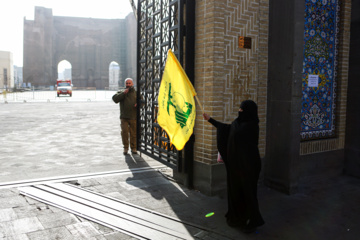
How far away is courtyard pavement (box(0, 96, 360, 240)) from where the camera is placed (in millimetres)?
4359

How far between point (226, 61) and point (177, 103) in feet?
4.19

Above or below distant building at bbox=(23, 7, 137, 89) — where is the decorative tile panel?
below

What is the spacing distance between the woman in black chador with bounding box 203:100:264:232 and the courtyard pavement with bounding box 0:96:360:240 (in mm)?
203

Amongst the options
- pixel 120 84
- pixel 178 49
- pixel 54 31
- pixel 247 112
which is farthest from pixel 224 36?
pixel 54 31

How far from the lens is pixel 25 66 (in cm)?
7025

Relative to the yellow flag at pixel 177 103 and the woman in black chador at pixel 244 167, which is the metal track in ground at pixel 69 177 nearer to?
the yellow flag at pixel 177 103

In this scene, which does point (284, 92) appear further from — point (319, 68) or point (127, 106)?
point (127, 106)

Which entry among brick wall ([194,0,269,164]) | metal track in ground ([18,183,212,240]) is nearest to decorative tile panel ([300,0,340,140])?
brick wall ([194,0,269,164])

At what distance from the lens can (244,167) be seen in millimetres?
4305

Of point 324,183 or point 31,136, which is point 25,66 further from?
point 324,183

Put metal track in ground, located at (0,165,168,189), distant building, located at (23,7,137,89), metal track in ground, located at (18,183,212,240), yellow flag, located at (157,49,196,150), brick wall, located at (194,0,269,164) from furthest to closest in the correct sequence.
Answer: distant building, located at (23,7,137,89)
metal track in ground, located at (0,165,168,189)
brick wall, located at (194,0,269,164)
yellow flag, located at (157,49,196,150)
metal track in ground, located at (18,183,212,240)

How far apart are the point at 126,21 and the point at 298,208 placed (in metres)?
71.7

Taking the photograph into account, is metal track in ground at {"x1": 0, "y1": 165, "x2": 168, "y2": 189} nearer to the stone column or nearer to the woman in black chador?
the stone column

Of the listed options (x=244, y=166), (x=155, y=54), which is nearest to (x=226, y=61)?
(x=244, y=166)
